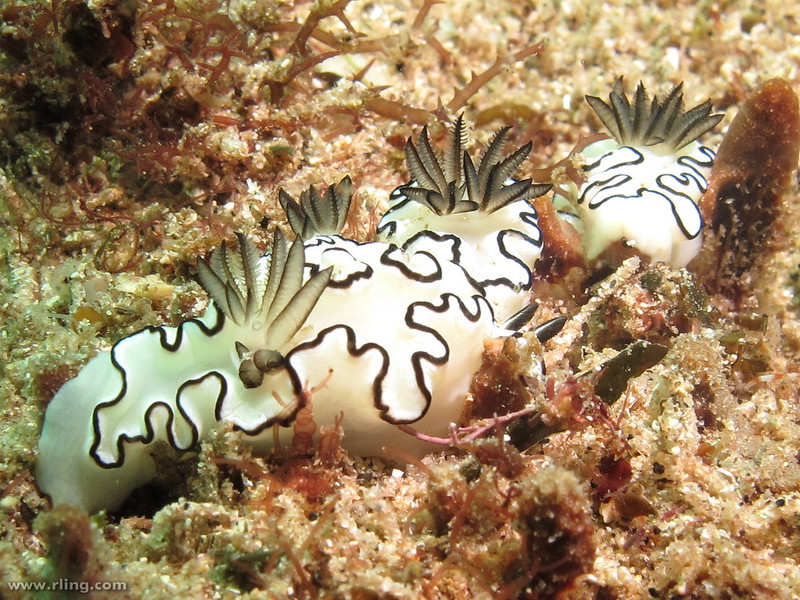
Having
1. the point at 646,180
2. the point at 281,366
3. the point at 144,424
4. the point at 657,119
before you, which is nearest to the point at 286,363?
the point at 281,366

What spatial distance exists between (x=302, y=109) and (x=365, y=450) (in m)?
2.47

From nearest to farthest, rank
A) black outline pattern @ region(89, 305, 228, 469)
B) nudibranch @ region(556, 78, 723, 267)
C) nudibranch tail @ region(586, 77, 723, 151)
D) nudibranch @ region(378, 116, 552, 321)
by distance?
black outline pattern @ region(89, 305, 228, 469), nudibranch @ region(378, 116, 552, 321), nudibranch @ region(556, 78, 723, 267), nudibranch tail @ region(586, 77, 723, 151)

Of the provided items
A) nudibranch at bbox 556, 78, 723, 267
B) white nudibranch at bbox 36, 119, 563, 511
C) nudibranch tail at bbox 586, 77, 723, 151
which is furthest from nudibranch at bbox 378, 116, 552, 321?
nudibranch tail at bbox 586, 77, 723, 151

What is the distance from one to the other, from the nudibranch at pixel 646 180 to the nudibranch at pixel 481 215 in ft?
1.83

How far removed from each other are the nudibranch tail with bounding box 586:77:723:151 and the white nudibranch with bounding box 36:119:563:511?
203 cm

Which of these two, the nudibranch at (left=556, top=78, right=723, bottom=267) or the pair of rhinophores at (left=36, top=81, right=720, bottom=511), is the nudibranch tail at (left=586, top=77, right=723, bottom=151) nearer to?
the nudibranch at (left=556, top=78, right=723, bottom=267)

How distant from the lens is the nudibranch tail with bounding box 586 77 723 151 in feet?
13.5

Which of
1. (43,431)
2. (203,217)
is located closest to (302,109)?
(203,217)

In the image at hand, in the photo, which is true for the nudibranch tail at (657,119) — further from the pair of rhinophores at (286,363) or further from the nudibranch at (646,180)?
the pair of rhinophores at (286,363)

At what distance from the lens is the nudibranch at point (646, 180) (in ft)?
12.2

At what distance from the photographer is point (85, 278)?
11.2 feet

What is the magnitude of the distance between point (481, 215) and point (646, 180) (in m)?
1.29

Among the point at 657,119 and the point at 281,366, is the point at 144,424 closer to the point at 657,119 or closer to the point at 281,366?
the point at 281,366

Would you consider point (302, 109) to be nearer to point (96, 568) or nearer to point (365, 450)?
point (365, 450)
